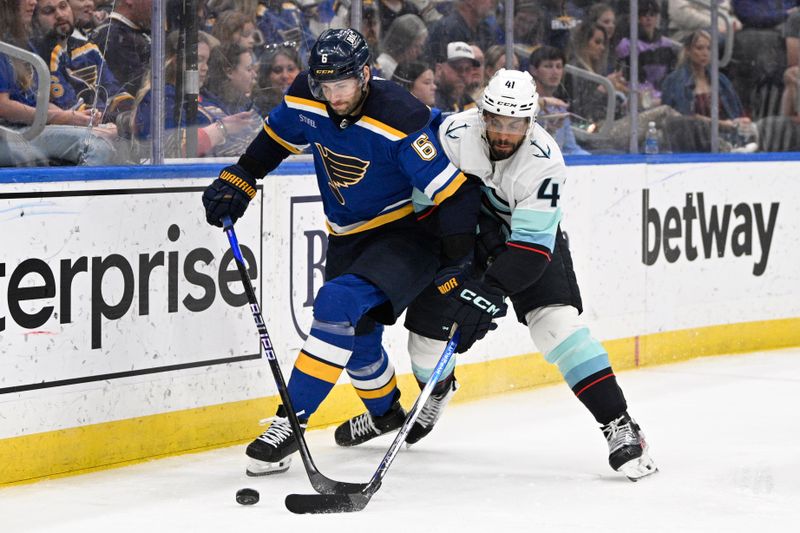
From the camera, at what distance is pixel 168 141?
420 cm

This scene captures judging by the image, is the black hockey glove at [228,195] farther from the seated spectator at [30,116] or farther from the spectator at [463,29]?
the spectator at [463,29]

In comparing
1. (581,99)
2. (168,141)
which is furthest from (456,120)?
(581,99)

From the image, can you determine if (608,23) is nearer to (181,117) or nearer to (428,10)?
(428,10)

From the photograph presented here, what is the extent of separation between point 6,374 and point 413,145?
3.92 ft

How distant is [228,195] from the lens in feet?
12.4

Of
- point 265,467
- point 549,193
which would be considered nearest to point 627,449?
point 549,193

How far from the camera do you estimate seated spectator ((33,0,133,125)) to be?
3.83 metres

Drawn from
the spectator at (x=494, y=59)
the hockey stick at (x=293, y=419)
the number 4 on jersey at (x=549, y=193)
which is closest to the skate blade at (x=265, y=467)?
the hockey stick at (x=293, y=419)

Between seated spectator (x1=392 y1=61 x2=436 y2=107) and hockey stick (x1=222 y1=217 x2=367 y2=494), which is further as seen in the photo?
seated spectator (x1=392 y1=61 x2=436 y2=107)

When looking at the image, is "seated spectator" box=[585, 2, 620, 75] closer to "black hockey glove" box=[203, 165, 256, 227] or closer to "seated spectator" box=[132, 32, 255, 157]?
"seated spectator" box=[132, 32, 255, 157]

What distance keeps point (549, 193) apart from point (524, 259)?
7.1 inches

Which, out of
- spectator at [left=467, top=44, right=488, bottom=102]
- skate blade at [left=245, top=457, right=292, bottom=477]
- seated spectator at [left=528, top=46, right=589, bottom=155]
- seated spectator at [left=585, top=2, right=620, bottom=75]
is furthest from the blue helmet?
seated spectator at [left=585, top=2, right=620, bottom=75]

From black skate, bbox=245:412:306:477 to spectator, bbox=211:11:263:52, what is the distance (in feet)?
4.34

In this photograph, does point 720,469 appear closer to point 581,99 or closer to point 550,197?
point 550,197
